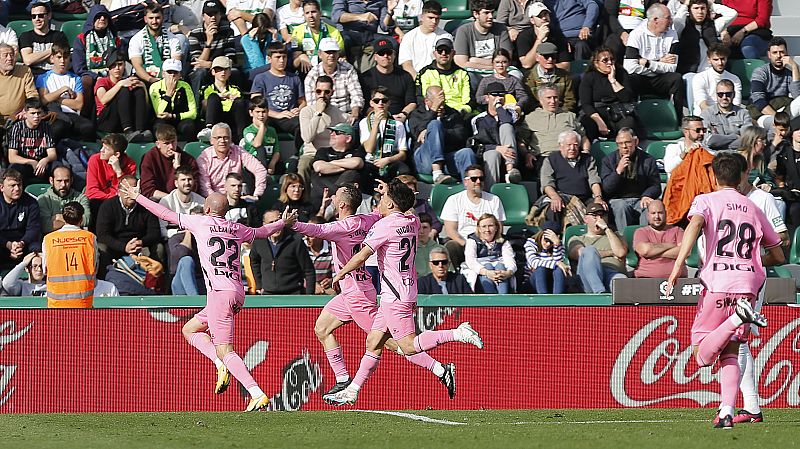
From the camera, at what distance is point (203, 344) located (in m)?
12.0

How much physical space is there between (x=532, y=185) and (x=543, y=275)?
88.8 inches

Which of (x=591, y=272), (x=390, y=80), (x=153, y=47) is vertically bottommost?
(x=591, y=272)

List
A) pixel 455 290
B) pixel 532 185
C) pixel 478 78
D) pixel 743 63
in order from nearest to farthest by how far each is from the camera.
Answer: pixel 455 290 → pixel 532 185 → pixel 478 78 → pixel 743 63

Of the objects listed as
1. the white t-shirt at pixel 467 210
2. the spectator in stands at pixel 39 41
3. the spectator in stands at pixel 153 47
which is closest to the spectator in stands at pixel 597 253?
the white t-shirt at pixel 467 210

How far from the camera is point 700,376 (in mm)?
12898

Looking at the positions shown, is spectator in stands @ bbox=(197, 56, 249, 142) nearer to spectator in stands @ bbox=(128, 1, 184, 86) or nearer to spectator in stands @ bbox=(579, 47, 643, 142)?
spectator in stands @ bbox=(128, 1, 184, 86)

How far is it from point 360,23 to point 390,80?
5.23 ft

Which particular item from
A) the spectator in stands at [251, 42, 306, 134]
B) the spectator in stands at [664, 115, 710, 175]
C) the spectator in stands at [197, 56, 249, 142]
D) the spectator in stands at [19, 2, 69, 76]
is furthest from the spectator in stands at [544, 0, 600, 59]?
the spectator in stands at [19, 2, 69, 76]

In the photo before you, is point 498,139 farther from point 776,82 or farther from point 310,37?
point 776,82

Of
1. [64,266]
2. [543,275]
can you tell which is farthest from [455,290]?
[64,266]

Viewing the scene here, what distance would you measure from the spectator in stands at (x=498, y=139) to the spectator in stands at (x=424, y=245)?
1.48 metres

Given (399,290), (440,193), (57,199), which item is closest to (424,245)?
(440,193)

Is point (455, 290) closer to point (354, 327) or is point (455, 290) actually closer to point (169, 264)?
point (354, 327)

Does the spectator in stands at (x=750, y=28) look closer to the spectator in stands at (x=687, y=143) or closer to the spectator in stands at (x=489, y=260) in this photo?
the spectator in stands at (x=687, y=143)
